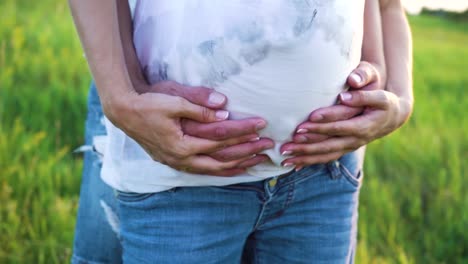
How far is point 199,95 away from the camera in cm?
118

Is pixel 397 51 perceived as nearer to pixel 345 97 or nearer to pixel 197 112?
pixel 345 97

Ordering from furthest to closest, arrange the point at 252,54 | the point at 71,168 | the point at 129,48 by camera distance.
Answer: the point at 71,168
the point at 129,48
the point at 252,54

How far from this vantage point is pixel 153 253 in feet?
4.29

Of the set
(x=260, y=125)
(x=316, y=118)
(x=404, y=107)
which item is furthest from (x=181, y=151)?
(x=404, y=107)

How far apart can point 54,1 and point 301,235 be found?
525 centimetres

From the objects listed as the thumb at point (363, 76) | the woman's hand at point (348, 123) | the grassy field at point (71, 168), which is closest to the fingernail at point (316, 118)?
the woman's hand at point (348, 123)

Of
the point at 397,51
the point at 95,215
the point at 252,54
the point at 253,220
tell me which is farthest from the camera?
the point at 95,215

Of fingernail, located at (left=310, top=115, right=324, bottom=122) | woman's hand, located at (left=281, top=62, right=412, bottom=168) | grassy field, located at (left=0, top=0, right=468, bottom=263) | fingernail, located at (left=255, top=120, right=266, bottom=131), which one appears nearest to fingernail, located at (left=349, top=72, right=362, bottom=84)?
woman's hand, located at (left=281, top=62, right=412, bottom=168)

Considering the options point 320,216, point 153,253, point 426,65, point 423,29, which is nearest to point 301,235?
point 320,216

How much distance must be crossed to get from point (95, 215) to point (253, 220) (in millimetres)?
473

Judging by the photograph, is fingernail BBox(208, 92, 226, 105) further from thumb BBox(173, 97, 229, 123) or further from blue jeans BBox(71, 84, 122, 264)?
blue jeans BBox(71, 84, 122, 264)

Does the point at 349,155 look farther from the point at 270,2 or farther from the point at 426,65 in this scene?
the point at 426,65

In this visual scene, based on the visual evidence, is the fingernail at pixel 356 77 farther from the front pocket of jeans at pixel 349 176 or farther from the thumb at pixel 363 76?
the front pocket of jeans at pixel 349 176

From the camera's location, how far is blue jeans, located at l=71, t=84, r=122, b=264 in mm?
1632
